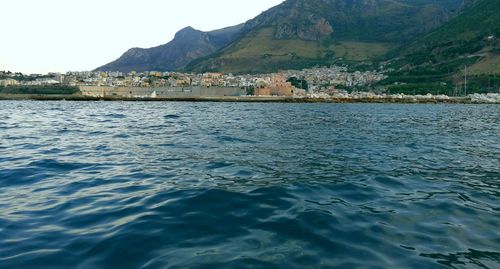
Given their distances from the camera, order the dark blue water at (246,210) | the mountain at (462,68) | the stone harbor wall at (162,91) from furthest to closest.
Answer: the stone harbor wall at (162,91), the mountain at (462,68), the dark blue water at (246,210)

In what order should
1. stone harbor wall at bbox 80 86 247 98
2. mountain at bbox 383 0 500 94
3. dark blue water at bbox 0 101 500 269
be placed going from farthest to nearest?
1. stone harbor wall at bbox 80 86 247 98
2. mountain at bbox 383 0 500 94
3. dark blue water at bbox 0 101 500 269

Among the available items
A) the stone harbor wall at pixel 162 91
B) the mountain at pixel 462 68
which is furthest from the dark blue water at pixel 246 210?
the mountain at pixel 462 68

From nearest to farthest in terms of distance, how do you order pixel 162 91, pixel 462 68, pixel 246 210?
pixel 246 210
pixel 162 91
pixel 462 68

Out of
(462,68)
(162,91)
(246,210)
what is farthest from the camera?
(462,68)

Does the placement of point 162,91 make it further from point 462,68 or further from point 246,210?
point 246,210

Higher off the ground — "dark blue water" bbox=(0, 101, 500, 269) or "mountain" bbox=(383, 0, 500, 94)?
"mountain" bbox=(383, 0, 500, 94)

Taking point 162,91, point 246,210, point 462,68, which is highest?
point 462,68

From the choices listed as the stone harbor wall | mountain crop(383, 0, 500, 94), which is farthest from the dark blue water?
mountain crop(383, 0, 500, 94)

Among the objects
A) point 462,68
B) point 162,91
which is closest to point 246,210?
point 162,91

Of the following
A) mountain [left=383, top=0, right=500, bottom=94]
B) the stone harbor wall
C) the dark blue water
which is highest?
mountain [left=383, top=0, right=500, bottom=94]

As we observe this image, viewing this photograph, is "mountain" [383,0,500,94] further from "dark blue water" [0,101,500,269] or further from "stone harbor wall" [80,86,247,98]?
"dark blue water" [0,101,500,269]

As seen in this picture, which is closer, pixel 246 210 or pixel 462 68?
pixel 246 210

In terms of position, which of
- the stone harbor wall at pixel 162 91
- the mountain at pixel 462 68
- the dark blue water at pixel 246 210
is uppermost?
the mountain at pixel 462 68

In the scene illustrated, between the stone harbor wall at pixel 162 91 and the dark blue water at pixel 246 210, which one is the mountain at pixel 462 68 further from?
the dark blue water at pixel 246 210
